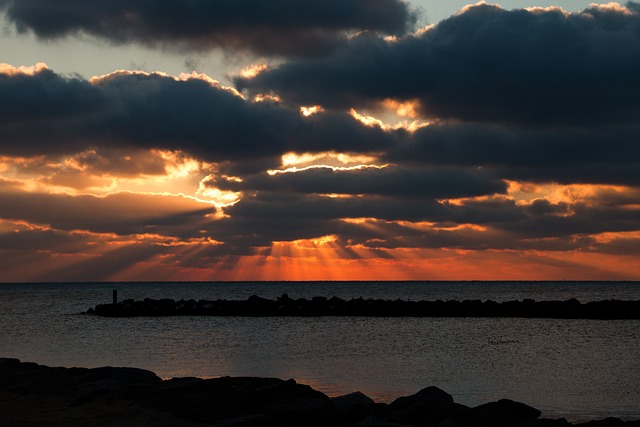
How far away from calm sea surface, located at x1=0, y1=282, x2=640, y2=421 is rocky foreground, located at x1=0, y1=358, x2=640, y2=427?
3.21 meters

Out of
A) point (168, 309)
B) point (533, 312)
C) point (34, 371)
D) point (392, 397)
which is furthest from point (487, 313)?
point (34, 371)

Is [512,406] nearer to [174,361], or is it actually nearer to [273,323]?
[174,361]

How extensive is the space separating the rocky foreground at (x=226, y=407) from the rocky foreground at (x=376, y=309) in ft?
149

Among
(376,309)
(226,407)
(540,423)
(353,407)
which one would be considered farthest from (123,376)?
(376,309)

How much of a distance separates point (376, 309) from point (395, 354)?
34593 millimetres

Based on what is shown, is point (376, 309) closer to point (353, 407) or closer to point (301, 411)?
point (353, 407)

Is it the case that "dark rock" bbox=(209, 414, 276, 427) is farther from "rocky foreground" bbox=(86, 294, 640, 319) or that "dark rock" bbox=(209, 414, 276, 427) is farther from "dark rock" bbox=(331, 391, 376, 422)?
"rocky foreground" bbox=(86, 294, 640, 319)

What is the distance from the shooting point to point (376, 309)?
65.3 m

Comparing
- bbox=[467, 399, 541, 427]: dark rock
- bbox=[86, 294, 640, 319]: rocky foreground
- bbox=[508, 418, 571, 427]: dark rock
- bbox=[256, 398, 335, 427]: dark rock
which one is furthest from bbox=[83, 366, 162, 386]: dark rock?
bbox=[86, 294, 640, 319]: rocky foreground

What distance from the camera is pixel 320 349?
108 ft

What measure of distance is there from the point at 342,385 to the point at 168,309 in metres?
46.7

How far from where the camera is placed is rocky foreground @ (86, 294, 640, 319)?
6009 cm

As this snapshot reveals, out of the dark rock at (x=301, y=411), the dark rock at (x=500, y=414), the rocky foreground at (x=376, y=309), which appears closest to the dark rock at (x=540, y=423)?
the dark rock at (x=500, y=414)

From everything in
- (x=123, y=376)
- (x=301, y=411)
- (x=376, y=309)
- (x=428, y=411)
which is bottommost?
(x=428, y=411)
